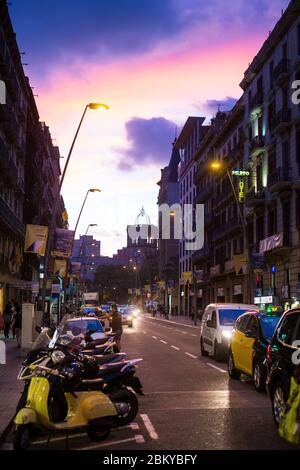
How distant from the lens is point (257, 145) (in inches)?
1823

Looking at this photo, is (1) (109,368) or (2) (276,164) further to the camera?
(2) (276,164)

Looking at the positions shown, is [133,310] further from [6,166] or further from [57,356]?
[57,356]

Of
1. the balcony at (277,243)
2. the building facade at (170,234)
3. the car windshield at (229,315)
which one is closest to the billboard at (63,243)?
the balcony at (277,243)

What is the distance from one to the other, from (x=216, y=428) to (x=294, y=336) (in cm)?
174

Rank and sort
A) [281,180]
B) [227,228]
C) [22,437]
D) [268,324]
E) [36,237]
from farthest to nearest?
1. [227,228]
2. [281,180]
3. [36,237]
4. [268,324]
5. [22,437]

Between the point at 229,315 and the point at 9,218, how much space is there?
25550 millimetres

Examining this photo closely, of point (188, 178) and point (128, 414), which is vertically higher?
point (188, 178)

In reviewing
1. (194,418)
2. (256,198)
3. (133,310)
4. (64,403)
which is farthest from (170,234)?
(64,403)

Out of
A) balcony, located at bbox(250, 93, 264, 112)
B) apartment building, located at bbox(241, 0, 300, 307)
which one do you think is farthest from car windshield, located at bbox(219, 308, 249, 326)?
balcony, located at bbox(250, 93, 264, 112)

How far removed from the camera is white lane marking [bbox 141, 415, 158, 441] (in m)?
8.45

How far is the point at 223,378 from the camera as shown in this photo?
601 inches

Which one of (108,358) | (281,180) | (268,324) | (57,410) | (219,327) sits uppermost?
(281,180)
